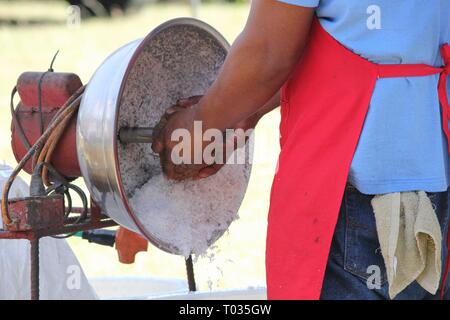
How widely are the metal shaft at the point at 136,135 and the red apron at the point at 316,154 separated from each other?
349 millimetres

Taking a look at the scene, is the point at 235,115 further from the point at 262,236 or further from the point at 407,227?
the point at 262,236

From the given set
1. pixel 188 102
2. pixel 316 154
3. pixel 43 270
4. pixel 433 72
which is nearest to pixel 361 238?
pixel 316 154

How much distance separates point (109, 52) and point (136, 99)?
30.2 feet

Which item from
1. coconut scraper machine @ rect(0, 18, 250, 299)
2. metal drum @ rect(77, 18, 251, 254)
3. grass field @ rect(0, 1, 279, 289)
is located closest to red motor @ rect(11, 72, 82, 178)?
coconut scraper machine @ rect(0, 18, 250, 299)

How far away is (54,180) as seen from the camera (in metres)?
2.03

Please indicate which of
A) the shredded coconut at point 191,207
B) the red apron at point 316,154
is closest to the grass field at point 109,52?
the shredded coconut at point 191,207

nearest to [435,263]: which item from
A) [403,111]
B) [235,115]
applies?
[403,111]

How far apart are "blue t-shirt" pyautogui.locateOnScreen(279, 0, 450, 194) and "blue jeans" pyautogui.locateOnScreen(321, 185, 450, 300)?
0.13 ft

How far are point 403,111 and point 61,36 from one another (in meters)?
11.9

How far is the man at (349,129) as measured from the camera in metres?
1.48

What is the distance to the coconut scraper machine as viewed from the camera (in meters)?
1.76

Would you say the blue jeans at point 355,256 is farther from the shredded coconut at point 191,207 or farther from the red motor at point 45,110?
the red motor at point 45,110

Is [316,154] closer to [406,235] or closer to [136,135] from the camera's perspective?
[406,235]

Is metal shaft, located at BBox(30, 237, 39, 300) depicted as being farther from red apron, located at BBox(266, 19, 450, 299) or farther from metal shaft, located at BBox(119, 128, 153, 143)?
red apron, located at BBox(266, 19, 450, 299)
